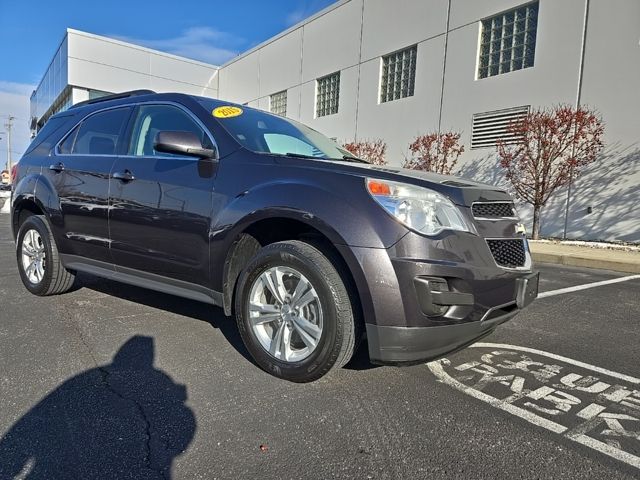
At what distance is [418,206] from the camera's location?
2.42m

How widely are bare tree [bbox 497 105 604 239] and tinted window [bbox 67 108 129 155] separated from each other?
10.4 metres

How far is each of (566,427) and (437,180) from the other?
1.46m

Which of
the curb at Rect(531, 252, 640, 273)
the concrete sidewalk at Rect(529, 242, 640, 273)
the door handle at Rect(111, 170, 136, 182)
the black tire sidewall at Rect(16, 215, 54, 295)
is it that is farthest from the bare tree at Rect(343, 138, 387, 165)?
the door handle at Rect(111, 170, 136, 182)

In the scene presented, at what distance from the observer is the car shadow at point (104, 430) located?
1.85m

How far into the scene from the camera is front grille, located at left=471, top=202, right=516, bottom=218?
2.60m

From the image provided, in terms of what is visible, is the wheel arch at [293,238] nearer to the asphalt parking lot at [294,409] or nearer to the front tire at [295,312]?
the front tire at [295,312]

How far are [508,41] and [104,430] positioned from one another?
48.2ft

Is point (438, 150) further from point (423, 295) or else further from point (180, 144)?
point (423, 295)

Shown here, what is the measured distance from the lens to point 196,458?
1.93 metres

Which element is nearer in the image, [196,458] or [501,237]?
[196,458]

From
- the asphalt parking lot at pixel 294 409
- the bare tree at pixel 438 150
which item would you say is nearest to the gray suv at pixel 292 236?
the asphalt parking lot at pixel 294 409

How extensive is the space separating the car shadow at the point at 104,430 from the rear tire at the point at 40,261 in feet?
6.54

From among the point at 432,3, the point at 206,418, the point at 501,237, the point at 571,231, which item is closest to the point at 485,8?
the point at 432,3

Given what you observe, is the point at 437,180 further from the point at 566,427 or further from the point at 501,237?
the point at 566,427
